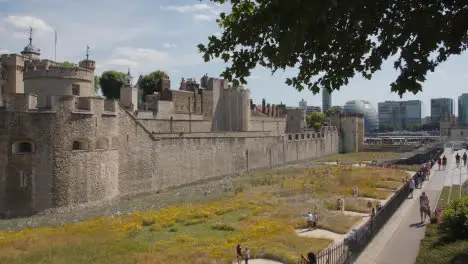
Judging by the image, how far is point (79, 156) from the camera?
28562 millimetres

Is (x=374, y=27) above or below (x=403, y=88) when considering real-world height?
above

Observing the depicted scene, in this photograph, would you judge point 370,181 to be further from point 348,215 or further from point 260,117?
point 260,117

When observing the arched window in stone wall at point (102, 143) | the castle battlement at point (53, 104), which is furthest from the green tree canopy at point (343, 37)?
the arched window in stone wall at point (102, 143)

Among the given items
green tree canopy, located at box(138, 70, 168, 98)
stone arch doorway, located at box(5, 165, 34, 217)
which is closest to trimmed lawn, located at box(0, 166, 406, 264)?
stone arch doorway, located at box(5, 165, 34, 217)

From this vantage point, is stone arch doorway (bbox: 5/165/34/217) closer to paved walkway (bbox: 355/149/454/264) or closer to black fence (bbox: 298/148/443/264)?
black fence (bbox: 298/148/443/264)

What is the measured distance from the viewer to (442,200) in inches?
998

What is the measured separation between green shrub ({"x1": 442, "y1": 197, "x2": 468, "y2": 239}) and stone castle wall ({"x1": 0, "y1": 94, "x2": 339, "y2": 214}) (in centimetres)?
2110

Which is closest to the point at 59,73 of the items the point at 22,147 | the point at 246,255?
the point at 22,147

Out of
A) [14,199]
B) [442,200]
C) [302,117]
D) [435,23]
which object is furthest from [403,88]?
[302,117]

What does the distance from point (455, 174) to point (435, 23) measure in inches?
1421

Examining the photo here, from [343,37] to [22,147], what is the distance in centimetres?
2527

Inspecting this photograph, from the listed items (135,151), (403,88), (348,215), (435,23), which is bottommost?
(348,215)

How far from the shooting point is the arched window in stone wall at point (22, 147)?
2714cm

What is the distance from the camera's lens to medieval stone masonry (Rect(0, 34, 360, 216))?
26.9 metres
